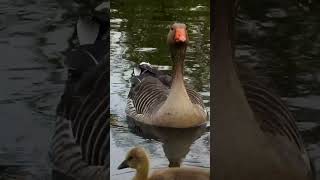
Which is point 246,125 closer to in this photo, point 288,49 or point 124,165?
point 288,49

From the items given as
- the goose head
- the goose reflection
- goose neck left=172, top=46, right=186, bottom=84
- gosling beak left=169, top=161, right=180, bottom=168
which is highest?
the goose head

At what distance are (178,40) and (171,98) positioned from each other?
1.97 feet

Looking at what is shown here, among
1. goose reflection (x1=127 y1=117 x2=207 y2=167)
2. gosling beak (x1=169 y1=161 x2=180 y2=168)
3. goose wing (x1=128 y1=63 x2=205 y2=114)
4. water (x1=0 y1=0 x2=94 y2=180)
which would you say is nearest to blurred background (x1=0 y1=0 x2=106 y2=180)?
water (x1=0 y1=0 x2=94 y2=180)

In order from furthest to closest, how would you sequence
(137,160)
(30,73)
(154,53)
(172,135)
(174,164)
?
1. (154,53)
2. (172,135)
3. (174,164)
4. (137,160)
5. (30,73)

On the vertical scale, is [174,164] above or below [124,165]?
below

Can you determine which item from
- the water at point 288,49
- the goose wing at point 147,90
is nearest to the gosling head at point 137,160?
the water at point 288,49

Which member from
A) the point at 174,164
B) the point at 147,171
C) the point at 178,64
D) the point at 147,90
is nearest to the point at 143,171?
the point at 147,171

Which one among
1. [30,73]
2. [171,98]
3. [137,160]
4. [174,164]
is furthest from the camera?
[171,98]

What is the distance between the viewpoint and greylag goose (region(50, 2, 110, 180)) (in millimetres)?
2184

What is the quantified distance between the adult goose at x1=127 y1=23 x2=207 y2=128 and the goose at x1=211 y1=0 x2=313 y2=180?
5.42 feet

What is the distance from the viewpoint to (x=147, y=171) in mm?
3057

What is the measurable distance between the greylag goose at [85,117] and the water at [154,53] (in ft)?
4.53

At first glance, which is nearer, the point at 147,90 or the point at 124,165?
the point at 124,165

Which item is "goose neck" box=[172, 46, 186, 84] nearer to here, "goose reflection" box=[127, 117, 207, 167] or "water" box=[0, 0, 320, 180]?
"goose reflection" box=[127, 117, 207, 167]
